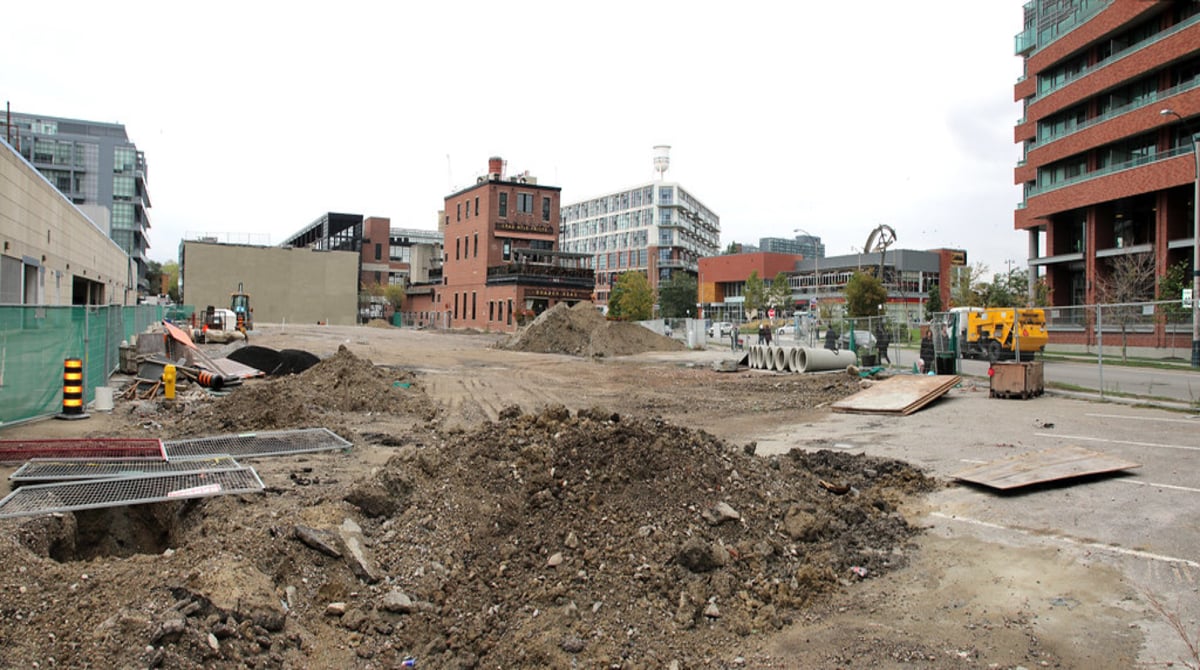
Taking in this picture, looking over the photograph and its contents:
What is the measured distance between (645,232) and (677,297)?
2173 centimetres

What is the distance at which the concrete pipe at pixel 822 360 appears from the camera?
84.6ft

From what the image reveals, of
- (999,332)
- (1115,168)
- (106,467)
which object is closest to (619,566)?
(106,467)

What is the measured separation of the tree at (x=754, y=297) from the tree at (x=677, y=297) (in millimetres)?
15081

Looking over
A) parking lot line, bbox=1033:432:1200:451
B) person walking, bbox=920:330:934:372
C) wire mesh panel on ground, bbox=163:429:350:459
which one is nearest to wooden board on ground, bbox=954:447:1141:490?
parking lot line, bbox=1033:432:1200:451

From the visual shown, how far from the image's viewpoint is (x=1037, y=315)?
26422 mm

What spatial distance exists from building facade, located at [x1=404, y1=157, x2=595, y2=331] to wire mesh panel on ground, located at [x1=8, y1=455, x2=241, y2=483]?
54526mm

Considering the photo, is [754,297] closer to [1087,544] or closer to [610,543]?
[1087,544]

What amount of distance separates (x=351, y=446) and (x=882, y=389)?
1191 cm

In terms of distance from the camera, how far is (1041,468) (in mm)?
8680

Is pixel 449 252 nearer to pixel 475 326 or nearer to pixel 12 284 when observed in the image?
pixel 475 326

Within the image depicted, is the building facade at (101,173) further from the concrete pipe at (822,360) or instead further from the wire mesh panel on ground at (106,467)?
the wire mesh panel on ground at (106,467)

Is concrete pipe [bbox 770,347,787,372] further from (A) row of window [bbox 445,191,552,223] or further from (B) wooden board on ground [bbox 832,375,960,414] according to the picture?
(A) row of window [bbox 445,191,552,223]

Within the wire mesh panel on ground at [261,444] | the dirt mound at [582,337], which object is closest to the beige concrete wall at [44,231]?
the wire mesh panel on ground at [261,444]

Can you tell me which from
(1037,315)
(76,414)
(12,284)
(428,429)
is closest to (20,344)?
(76,414)
